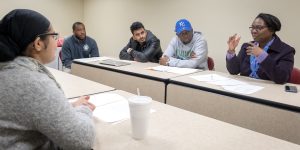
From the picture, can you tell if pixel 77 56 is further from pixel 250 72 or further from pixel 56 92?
pixel 56 92

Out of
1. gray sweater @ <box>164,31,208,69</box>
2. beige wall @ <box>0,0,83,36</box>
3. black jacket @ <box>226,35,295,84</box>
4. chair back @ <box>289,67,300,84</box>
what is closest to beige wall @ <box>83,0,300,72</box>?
beige wall @ <box>0,0,83,36</box>

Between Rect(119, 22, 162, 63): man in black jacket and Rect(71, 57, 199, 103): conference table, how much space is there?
18 centimetres

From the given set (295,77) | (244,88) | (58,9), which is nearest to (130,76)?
(244,88)

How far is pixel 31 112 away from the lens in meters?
0.76

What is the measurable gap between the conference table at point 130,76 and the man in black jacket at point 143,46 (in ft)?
0.61

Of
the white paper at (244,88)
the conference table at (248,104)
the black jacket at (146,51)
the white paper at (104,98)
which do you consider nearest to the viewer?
the white paper at (104,98)

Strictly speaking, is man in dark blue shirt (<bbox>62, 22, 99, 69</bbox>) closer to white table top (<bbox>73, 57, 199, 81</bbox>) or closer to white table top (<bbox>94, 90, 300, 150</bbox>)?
white table top (<bbox>73, 57, 199, 81</bbox>)

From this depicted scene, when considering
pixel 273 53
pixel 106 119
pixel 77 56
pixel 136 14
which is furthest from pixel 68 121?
pixel 136 14

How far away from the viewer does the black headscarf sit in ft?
2.61

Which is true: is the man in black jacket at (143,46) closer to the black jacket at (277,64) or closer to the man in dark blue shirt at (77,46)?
the man in dark blue shirt at (77,46)

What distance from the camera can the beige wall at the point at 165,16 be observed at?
305 cm

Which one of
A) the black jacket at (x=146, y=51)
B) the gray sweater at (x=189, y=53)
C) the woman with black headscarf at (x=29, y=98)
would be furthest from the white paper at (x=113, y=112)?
the black jacket at (x=146, y=51)

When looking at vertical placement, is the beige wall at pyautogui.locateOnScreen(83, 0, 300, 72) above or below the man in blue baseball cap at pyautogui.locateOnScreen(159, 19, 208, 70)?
above

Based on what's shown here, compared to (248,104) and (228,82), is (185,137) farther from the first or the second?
(228,82)
